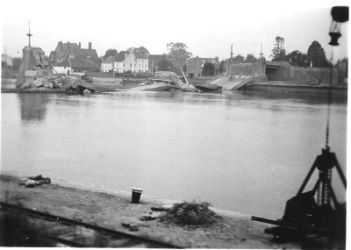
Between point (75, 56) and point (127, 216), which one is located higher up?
point (75, 56)

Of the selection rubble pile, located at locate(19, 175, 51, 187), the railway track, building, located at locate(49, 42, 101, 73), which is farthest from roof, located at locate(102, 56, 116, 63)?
the railway track

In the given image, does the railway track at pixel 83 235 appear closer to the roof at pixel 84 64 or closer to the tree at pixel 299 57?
the tree at pixel 299 57

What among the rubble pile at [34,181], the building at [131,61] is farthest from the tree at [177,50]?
the rubble pile at [34,181]

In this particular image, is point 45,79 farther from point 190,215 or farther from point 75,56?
point 190,215

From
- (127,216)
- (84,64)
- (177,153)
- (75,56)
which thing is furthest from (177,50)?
(84,64)

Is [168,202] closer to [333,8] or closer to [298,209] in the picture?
[298,209]

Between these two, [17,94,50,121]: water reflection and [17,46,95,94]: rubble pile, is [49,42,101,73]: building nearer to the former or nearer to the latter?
[17,46,95,94]: rubble pile
